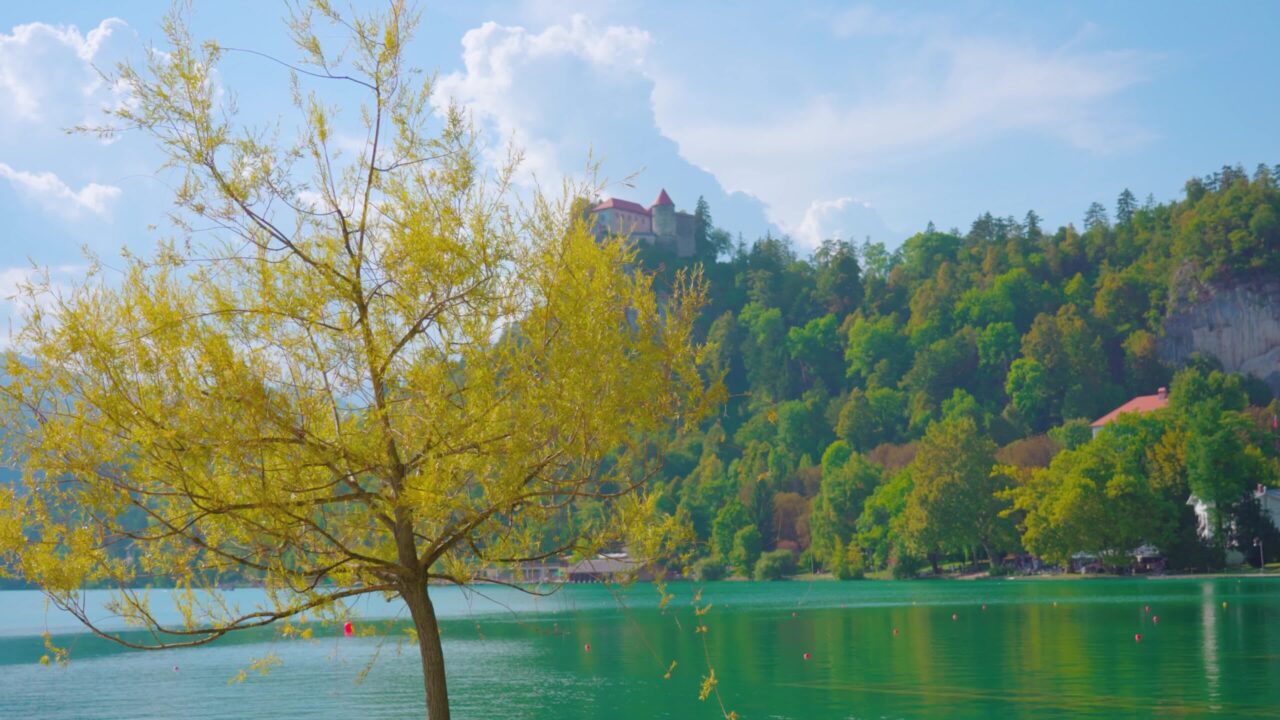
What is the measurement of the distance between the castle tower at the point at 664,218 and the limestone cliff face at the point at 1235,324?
79.0m

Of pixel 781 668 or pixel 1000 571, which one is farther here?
pixel 1000 571

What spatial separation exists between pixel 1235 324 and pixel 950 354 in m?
32.1

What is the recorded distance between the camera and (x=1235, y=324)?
140m

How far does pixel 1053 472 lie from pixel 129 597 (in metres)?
92.2

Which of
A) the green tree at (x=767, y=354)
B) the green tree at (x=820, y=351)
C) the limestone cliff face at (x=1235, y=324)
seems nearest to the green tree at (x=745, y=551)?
the green tree at (x=767, y=354)

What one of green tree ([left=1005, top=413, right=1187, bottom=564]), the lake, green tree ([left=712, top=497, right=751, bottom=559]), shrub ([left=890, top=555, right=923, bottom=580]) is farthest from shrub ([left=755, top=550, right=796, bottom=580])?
the lake

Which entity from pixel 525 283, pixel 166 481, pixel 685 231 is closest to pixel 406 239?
pixel 525 283

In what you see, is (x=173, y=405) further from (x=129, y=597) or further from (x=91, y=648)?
(x=91, y=648)

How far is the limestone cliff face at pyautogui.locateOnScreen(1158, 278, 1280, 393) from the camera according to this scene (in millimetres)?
138000

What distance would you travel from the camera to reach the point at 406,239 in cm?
Result: 974

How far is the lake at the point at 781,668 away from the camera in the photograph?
31.7m

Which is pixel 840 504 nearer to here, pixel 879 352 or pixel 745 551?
pixel 745 551

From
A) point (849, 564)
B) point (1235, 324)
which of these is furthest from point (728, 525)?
point (1235, 324)

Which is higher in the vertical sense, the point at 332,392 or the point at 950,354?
the point at 950,354
